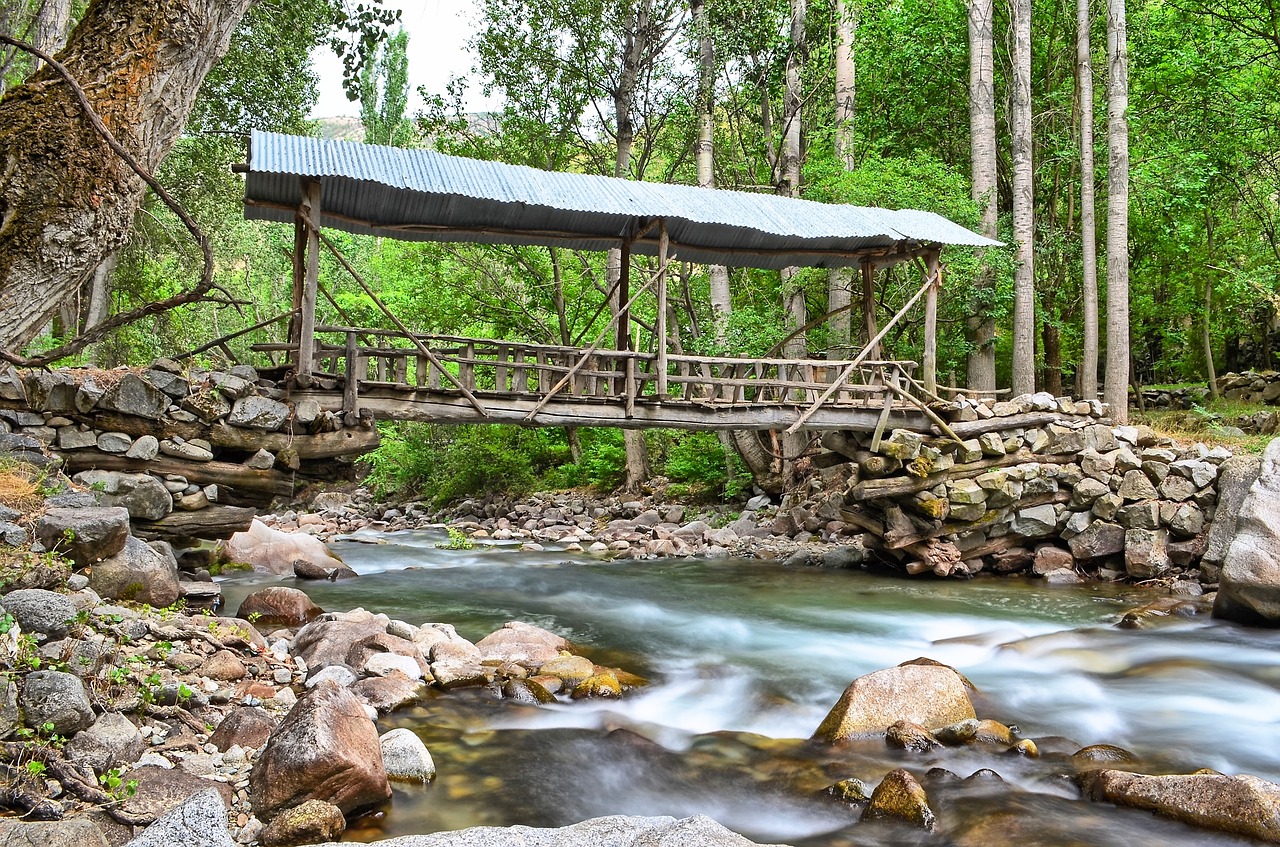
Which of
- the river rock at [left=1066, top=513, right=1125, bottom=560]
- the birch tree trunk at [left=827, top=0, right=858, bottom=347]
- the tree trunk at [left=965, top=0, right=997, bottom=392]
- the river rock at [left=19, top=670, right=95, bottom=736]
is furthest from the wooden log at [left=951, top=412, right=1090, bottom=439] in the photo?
the river rock at [left=19, top=670, right=95, bottom=736]

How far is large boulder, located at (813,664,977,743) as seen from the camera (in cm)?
577

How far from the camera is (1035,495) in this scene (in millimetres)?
12102

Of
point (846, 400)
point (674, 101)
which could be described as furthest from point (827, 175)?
point (846, 400)

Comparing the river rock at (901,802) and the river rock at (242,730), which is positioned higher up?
the river rock at (242,730)

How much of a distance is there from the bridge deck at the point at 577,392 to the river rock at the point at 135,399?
1.38 meters

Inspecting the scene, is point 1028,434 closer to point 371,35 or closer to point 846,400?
point 846,400

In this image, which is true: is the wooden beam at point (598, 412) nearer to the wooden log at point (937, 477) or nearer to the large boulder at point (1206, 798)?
the wooden log at point (937, 477)

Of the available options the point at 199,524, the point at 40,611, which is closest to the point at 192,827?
the point at 40,611

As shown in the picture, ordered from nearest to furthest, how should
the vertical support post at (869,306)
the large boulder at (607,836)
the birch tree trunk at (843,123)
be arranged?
the large boulder at (607,836)
the vertical support post at (869,306)
the birch tree trunk at (843,123)

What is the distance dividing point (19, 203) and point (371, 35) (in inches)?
151

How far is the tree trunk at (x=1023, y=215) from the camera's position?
15008 mm

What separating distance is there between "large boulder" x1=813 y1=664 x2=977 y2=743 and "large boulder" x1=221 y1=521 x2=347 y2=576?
8.26 m

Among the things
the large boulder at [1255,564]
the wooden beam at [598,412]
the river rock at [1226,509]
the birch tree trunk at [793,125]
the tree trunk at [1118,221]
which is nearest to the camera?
the large boulder at [1255,564]

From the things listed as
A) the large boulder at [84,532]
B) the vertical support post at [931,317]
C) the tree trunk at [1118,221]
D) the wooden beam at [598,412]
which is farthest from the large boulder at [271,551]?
the tree trunk at [1118,221]
